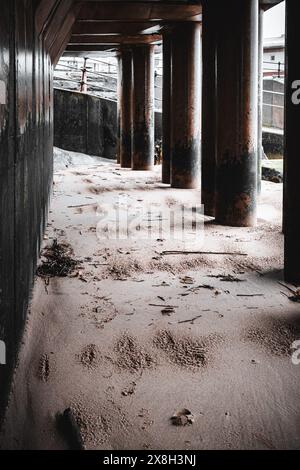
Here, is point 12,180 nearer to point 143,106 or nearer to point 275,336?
point 275,336

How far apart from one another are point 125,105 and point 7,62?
17500mm

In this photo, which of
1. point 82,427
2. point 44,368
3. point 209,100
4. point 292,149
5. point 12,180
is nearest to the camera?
point 82,427

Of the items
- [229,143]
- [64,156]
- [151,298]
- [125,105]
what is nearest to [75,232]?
[229,143]

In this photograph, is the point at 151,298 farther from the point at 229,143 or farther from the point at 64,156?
the point at 64,156

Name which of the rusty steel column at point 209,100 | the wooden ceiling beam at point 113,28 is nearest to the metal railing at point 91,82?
the wooden ceiling beam at point 113,28

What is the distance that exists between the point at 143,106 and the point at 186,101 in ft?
18.3

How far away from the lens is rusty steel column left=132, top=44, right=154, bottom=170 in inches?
684

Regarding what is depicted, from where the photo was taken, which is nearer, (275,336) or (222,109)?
(275,336)

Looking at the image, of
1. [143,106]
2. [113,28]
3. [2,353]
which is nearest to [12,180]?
[2,353]

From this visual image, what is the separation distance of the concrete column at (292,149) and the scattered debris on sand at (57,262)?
88.8 inches

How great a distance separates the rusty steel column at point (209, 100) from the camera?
29.5ft

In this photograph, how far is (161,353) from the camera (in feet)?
12.3

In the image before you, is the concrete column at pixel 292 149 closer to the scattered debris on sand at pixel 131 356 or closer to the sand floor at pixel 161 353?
the sand floor at pixel 161 353

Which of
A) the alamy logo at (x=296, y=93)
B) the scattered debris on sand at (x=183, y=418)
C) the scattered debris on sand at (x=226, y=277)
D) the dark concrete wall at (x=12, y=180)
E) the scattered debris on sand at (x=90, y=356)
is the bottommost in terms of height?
the scattered debris on sand at (x=183, y=418)
